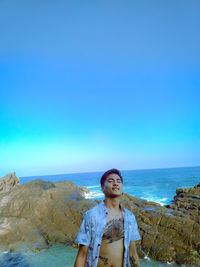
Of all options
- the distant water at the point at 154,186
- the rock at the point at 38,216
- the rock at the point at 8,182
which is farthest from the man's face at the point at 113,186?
the distant water at the point at 154,186

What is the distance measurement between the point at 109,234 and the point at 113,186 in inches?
27.0

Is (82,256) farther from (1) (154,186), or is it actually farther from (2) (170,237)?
(1) (154,186)

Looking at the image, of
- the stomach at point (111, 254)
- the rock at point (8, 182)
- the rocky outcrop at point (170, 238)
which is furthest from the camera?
the rock at point (8, 182)

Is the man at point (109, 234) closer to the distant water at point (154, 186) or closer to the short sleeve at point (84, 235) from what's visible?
the short sleeve at point (84, 235)

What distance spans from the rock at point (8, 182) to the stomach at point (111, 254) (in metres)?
19.8

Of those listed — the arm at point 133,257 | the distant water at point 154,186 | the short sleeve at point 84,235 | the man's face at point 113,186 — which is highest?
the man's face at point 113,186

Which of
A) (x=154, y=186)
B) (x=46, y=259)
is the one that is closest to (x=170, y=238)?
(x=46, y=259)

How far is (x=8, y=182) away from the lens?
20875 mm

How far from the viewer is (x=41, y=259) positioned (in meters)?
7.93

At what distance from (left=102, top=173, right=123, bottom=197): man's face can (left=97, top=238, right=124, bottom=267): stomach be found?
27.8 inches

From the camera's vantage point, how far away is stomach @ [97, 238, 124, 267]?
277 cm

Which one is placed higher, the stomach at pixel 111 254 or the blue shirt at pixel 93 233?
the blue shirt at pixel 93 233

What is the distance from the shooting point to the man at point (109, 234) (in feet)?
8.70

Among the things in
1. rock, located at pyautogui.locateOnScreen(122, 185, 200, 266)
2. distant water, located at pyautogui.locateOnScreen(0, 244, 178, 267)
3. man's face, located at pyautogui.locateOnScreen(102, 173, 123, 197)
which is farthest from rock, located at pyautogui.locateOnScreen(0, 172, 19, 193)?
man's face, located at pyautogui.locateOnScreen(102, 173, 123, 197)
